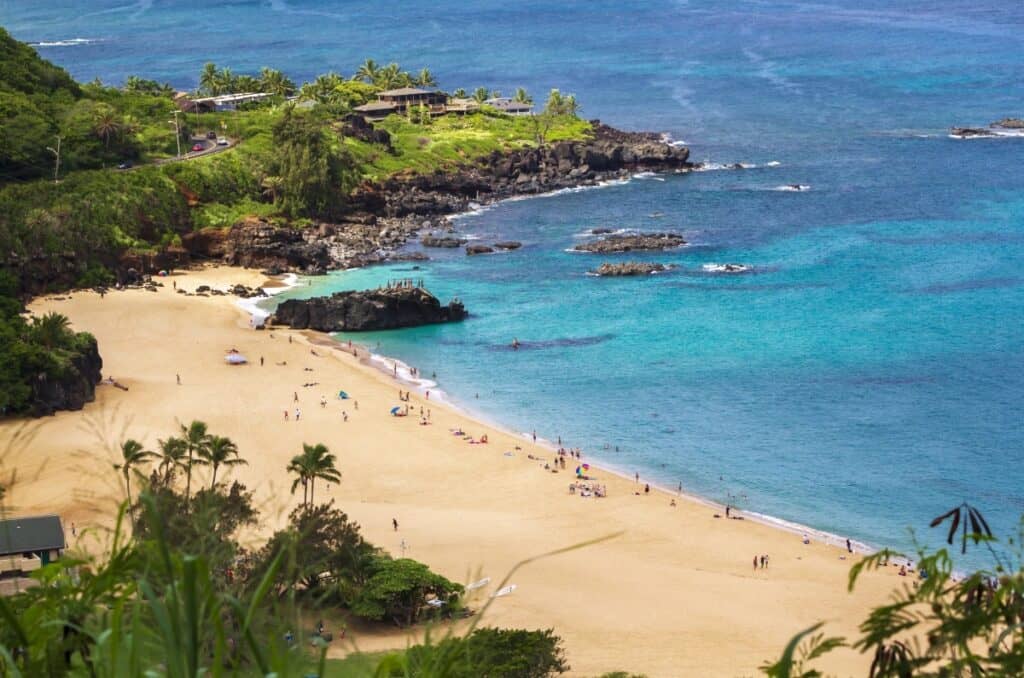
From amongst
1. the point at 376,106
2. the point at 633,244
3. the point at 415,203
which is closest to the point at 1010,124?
the point at 633,244

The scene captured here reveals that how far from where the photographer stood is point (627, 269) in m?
73.7

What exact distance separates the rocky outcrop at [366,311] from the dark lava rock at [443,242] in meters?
14.2

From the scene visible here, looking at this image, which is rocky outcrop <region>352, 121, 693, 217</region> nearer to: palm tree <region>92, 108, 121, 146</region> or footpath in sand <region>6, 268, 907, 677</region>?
palm tree <region>92, 108, 121, 146</region>

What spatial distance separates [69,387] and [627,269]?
32.8 m

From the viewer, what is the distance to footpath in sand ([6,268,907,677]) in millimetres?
33844

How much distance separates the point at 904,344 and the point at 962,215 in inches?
1061

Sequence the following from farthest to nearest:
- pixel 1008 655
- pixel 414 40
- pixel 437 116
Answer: pixel 414 40
pixel 437 116
pixel 1008 655

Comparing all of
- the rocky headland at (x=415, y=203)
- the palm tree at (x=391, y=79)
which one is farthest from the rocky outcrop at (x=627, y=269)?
the palm tree at (x=391, y=79)

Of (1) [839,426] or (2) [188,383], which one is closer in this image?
(1) [839,426]

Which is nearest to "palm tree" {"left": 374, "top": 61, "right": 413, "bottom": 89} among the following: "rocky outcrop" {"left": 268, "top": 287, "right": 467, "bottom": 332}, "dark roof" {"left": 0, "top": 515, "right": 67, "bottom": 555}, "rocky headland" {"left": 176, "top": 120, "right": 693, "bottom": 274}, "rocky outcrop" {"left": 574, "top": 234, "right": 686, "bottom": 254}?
"rocky headland" {"left": 176, "top": 120, "right": 693, "bottom": 274}

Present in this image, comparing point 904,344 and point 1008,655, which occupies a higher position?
point 1008,655

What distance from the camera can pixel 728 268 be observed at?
74.1 meters

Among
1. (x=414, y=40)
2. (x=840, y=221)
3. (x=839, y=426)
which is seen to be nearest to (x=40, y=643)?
(x=839, y=426)

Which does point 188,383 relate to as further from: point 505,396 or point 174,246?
point 174,246
